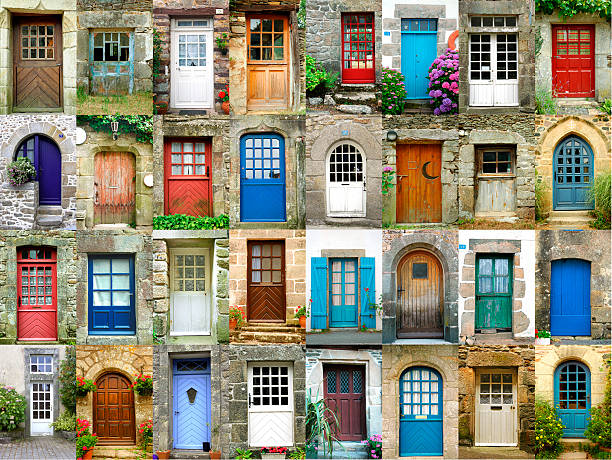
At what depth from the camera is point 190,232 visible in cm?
1046

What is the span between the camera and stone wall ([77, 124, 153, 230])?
418 inches

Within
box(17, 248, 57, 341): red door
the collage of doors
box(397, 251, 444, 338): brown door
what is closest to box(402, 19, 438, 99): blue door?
the collage of doors

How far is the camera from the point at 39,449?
10844 millimetres

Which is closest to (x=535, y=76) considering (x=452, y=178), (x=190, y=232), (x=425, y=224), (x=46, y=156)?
(x=452, y=178)

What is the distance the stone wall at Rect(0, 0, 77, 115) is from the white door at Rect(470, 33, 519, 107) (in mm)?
6168

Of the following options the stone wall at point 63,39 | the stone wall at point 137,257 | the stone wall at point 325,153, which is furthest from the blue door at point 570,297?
the stone wall at point 63,39

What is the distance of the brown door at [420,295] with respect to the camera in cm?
1069

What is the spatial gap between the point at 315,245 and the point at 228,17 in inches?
145

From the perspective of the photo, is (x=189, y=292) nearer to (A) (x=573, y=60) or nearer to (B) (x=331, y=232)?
(B) (x=331, y=232)

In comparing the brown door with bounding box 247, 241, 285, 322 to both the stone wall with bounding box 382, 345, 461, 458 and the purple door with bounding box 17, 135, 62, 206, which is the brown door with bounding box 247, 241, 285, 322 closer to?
the stone wall with bounding box 382, 345, 461, 458

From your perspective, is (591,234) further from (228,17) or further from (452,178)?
(228,17)

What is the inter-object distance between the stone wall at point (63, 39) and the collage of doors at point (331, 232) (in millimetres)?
61

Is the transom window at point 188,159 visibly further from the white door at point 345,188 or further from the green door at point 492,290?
the green door at point 492,290

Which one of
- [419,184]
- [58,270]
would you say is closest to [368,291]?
[419,184]
